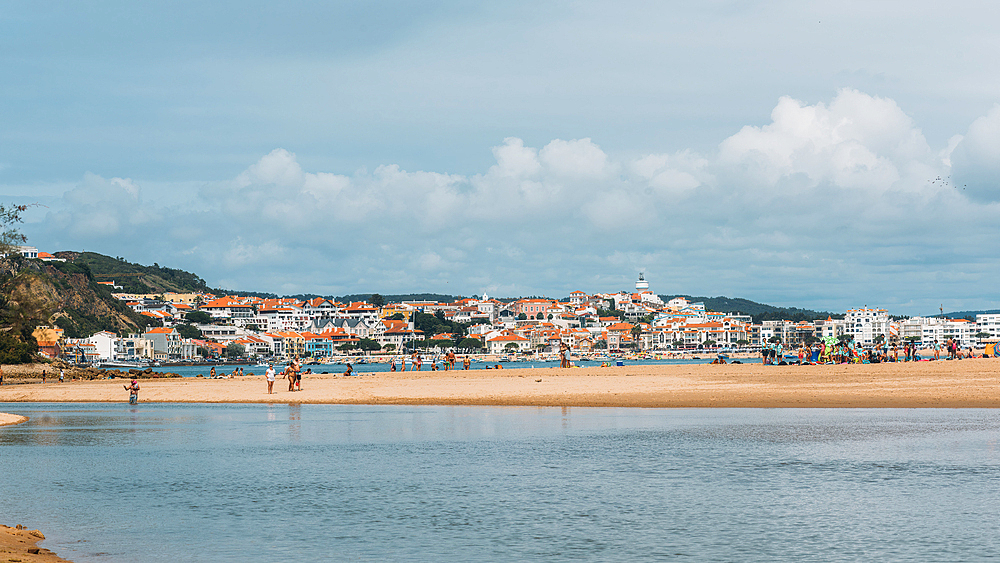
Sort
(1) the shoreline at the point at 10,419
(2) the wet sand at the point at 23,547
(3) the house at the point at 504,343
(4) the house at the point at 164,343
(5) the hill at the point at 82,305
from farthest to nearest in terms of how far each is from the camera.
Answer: (3) the house at the point at 504,343
(4) the house at the point at 164,343
(5) the hill at the point at 82,305
(1) the shoreline at the point at 10,419
(2) the wet sand at the point at 23,547

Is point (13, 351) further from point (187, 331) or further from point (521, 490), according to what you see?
point (187, 331)

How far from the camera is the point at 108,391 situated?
141 feet

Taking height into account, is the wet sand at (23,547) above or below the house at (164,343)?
below

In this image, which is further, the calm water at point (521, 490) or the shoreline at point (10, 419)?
the shoreline at point (10, 419)

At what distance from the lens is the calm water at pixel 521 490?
10617mm

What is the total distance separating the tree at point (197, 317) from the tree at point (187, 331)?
12578 mm

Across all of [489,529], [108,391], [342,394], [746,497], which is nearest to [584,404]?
[342,394]

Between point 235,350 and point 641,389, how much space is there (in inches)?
5679

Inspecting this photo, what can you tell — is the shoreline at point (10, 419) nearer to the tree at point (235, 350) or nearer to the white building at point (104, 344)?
the white building at point (104, 344)

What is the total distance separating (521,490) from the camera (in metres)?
14.4

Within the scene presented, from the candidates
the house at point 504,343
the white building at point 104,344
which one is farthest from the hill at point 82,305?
the house at point 504,343

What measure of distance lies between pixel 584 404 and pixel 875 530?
20.7 metres

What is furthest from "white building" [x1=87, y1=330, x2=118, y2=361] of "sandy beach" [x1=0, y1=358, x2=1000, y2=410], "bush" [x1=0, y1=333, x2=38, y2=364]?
"sandy beach" [x1=0, y1=358, x2=1000, y2=410]

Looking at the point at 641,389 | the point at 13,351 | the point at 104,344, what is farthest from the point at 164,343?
the point at 641,389
